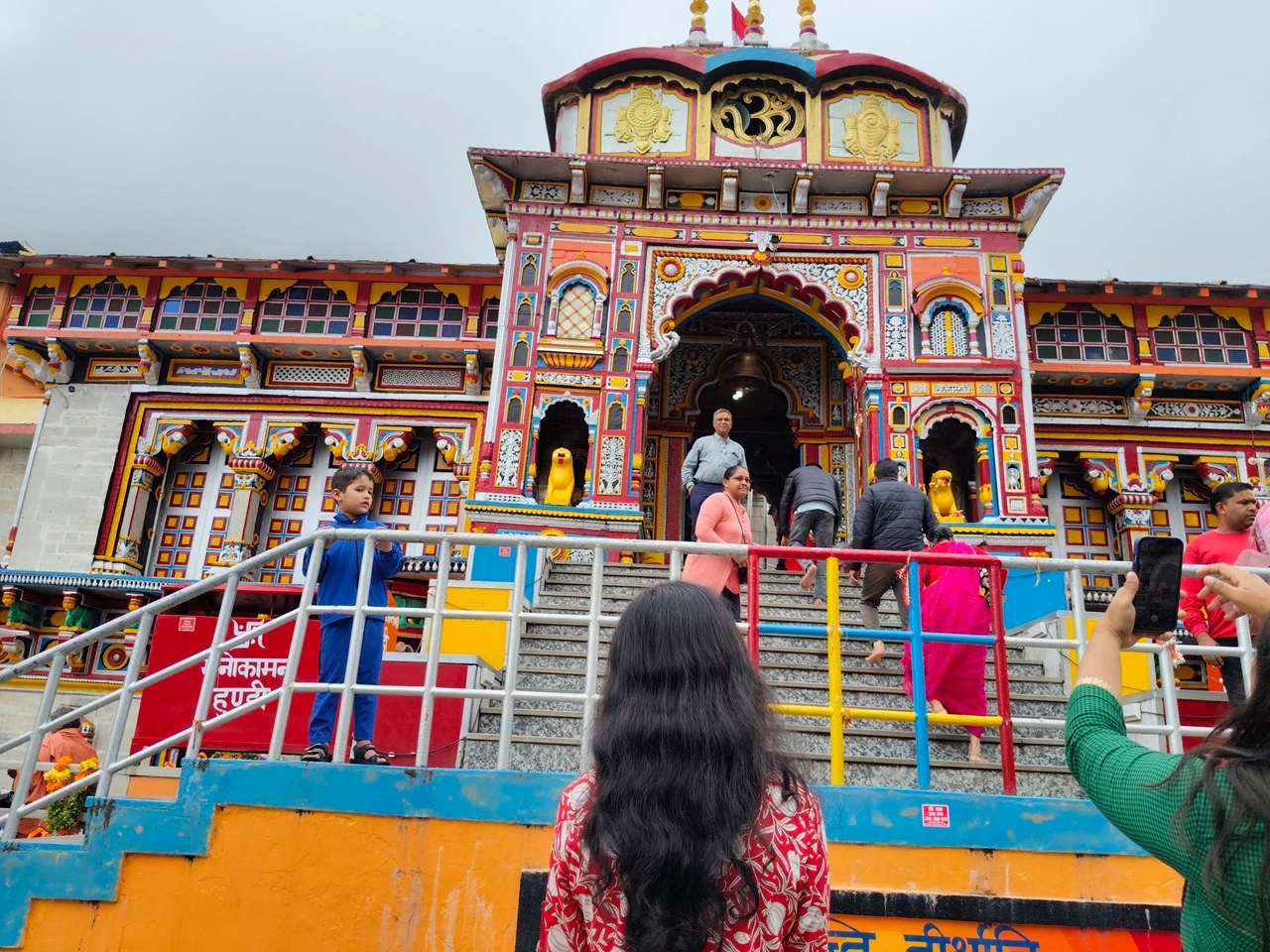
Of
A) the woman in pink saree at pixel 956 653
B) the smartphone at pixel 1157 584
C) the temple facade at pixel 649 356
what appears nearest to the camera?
the smartphone at pixel 1157 584

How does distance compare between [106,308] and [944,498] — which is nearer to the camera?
[944,498]

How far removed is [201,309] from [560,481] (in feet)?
23.7

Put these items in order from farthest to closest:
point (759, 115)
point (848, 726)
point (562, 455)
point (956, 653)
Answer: point (759, 115), point (562, 455), point (848, 726), point (956, 653)

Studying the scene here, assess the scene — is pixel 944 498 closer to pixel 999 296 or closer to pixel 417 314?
pixel 999 296

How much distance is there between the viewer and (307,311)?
13.9 meters

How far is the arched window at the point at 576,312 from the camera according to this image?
11.7m

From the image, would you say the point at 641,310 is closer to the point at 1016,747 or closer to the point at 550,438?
the point at 550,438

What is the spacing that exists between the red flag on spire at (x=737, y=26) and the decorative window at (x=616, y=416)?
23.0 feet

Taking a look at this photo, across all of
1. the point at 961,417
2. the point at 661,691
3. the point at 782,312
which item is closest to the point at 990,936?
the point at 661,691

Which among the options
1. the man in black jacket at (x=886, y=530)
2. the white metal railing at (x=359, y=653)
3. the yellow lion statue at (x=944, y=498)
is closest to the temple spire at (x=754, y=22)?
Answer: the yellow lion statue at (x=944, y=498)

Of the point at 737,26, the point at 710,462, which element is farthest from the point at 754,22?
the point at 710,462

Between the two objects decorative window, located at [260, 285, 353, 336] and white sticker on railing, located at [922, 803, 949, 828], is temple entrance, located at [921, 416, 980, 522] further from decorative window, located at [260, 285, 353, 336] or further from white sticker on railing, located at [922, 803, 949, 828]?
decorative window, located at [260, 285, 353, 336]

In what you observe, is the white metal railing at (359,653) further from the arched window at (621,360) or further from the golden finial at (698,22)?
the golden finial at (698,22)

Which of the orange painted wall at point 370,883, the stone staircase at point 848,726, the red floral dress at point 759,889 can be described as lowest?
the orange painted wall at point 370,883
